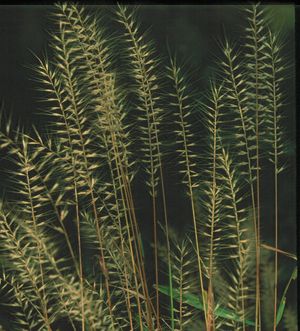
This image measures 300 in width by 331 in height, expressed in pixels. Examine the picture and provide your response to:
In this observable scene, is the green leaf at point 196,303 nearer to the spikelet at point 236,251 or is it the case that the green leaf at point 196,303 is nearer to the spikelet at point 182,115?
the spikelet at point 236,251

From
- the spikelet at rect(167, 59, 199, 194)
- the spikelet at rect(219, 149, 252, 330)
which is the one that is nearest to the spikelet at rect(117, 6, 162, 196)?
the spikelet at rect(167, 59, 199, 194)

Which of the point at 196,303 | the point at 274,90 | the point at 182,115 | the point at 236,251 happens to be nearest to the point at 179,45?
the point at 182,115

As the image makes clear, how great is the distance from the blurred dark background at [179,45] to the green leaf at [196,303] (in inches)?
9.2

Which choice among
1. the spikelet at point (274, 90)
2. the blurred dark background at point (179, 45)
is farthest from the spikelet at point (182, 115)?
the spikelet at point (274, 90)

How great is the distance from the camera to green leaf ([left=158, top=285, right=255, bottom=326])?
1.71m

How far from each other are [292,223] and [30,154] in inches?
31.8

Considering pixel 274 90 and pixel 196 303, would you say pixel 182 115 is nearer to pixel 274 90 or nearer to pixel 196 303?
pixel 274 90

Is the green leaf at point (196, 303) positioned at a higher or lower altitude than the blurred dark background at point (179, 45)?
lower

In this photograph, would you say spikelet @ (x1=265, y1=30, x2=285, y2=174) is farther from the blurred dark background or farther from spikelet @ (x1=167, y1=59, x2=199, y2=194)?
spikelet @ (x1=167, y1=59, x2=199, y2=194)

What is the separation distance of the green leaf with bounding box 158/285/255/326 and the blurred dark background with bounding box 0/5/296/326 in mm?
233

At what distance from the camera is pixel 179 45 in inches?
75.9

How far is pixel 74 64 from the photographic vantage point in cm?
177

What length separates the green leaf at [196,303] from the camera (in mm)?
1714

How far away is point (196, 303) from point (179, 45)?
0.73m
